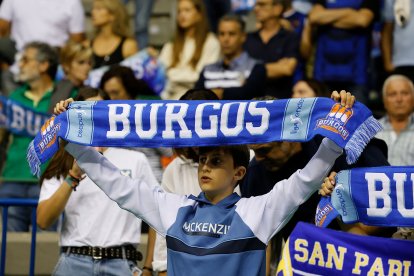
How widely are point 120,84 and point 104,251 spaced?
1.94 metres

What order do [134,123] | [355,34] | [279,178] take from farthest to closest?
[355,34] → [279,178] → [134,123]

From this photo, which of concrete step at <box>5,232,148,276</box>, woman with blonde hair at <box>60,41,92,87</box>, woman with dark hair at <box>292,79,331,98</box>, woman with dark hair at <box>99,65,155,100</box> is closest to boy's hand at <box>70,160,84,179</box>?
woman with dark hair at <box>99,65,155,100</box>

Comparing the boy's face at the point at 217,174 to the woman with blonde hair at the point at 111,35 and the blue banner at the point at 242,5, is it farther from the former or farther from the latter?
the blue banner at the point at 242,5

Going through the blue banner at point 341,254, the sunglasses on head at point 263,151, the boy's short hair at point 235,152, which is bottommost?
the blue banner at point 341,254

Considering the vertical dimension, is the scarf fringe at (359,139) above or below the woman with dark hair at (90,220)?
above

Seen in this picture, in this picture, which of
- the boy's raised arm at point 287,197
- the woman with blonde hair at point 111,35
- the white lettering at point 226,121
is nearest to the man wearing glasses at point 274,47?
the woman with blonde hair at point 111,35

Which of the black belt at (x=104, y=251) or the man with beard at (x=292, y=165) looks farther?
the black belt at (x=104, y=251)

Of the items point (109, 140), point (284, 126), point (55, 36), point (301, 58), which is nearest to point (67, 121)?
point (109, 140)

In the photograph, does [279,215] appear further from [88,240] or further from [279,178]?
[88,240]

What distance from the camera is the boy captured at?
524 cm

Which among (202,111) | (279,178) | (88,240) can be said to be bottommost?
(88,240)

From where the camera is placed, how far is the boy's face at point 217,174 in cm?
539

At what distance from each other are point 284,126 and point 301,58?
15.8 feet

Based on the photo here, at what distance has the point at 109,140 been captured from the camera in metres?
5.66
